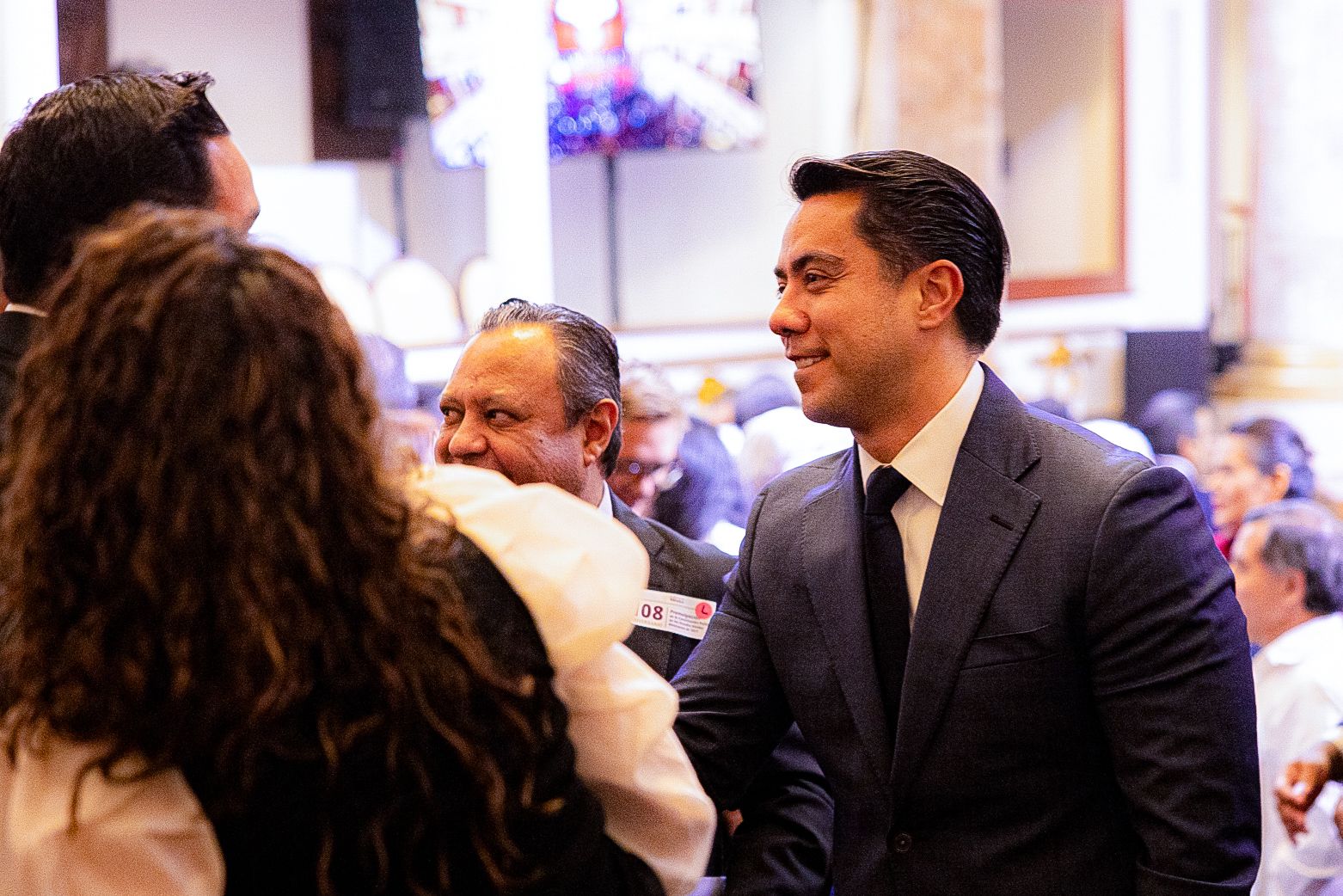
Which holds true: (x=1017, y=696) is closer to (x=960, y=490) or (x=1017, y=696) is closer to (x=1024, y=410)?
(x=960, y=490)

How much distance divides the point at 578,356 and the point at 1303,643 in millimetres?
2190

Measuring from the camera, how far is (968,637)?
65.6 inches

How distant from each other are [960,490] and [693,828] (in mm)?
651

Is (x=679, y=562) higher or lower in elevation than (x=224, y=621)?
lower

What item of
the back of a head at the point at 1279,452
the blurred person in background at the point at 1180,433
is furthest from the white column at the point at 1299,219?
the back of a head at the point at 1279,452

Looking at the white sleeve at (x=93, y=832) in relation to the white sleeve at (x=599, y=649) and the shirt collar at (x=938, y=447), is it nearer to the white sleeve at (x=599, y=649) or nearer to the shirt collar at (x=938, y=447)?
the white sleeve at (x=599, y=649)

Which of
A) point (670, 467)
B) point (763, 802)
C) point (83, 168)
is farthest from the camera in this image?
point (670, 467)

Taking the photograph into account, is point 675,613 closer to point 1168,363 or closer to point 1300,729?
point 1300,729

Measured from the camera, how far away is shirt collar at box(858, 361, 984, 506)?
1.80m

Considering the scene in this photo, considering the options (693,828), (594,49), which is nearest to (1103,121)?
(594,49)

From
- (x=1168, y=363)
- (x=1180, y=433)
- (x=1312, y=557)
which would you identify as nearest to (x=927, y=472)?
(x=1312, y=557)

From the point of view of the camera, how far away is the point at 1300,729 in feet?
11.0

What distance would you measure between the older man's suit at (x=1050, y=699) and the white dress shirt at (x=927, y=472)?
0.11ft

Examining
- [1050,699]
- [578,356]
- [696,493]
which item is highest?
[578,356]
